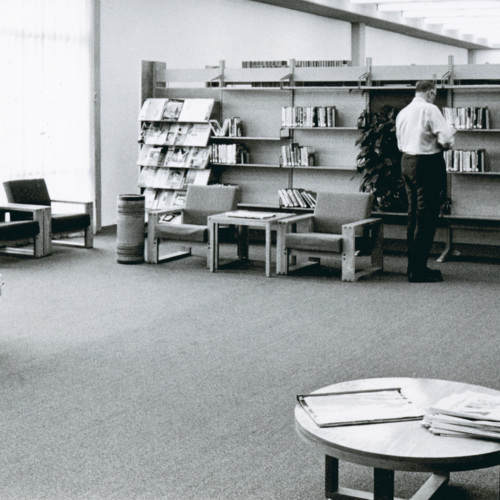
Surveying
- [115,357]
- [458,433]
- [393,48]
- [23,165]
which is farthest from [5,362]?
[393,48]

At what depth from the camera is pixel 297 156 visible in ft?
34.4

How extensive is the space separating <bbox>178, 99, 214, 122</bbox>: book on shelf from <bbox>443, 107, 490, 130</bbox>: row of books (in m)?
3.07

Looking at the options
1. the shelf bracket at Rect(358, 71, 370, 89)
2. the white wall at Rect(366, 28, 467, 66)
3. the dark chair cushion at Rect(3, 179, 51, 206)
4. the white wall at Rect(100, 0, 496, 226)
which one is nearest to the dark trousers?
the shelf bracket at Rect(358, 71, 370, 89)

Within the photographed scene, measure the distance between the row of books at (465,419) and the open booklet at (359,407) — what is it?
10 centimetres

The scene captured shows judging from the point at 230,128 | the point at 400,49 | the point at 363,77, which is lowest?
the point at 230,128

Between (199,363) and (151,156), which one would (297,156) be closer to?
(151,156)

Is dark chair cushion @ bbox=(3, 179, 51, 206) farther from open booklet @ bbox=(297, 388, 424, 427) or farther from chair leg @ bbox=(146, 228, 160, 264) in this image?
open booklet @ bbox=(297, 388, 424, 427)

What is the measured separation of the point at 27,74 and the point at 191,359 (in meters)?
6.37

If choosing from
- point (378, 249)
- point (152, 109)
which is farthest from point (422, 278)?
point (152, 109)

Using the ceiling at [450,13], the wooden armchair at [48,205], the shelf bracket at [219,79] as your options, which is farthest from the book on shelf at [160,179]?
the ceiling at [450,13]

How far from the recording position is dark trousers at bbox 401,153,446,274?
8.26 meters

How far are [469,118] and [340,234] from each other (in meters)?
2.04

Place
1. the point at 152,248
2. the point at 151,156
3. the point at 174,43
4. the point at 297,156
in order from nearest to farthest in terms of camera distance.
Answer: the point at 152,248 → the point at 297,156 → the point at 151,156 → the point at 174,43

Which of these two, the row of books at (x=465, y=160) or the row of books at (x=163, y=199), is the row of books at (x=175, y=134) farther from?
the row of books at (x=465, y=160)
